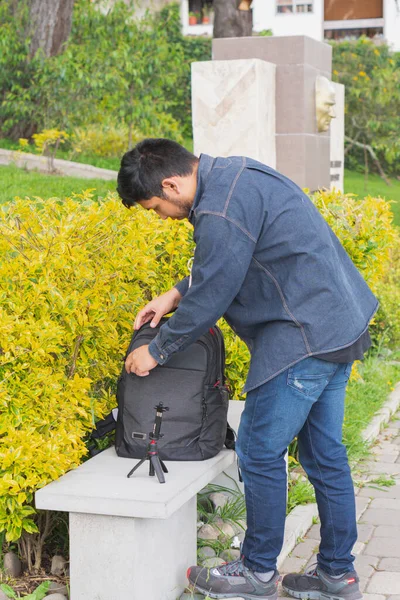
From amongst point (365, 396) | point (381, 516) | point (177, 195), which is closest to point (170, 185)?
point (177, 195)

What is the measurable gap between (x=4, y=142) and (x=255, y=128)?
607 centimetres

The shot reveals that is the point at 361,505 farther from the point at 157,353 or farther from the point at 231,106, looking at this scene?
the point at 231,106

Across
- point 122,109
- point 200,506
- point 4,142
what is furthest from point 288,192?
point 4,142

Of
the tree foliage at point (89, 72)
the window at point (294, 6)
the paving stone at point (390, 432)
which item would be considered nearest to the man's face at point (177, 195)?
the paving stone at point (390, 432)

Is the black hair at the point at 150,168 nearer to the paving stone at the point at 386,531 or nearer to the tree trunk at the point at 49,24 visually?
the paving stone at the point at 386,531

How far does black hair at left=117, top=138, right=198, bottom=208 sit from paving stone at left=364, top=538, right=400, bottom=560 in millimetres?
1842

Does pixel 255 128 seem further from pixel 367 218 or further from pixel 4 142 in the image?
pixel 4 142

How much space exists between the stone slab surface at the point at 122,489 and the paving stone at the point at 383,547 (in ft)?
3.15

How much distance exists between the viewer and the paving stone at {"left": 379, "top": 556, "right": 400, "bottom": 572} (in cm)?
371

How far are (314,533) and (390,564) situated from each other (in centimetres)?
44

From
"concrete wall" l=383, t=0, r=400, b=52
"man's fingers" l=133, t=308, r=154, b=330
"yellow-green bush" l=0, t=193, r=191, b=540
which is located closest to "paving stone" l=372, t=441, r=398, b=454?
"yellow-green bush" l=0, t=193, r=191, b=540

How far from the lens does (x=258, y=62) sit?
8766 mm

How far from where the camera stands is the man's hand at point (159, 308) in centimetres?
345

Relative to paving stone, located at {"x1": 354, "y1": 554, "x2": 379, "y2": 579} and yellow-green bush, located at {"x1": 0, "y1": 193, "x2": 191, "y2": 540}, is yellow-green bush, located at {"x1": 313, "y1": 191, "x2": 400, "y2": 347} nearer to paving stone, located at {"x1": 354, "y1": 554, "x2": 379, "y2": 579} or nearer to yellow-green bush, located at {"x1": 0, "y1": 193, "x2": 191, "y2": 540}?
yellow-green bush, located at {"x1": 0, "y1": 193, "x2": 191, "y2": 540}
